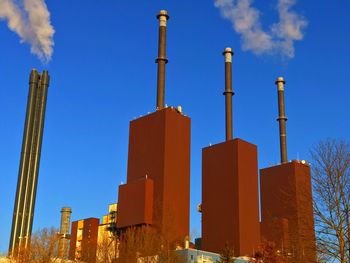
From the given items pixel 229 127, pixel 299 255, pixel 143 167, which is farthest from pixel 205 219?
pixel 299 255

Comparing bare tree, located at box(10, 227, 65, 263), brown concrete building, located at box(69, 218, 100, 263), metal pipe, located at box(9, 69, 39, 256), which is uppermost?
metal pipe, located at box(9, 69, 39, 256)

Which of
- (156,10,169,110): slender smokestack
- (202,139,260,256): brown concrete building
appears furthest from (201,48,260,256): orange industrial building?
(156,10,169,110): slender smokestack

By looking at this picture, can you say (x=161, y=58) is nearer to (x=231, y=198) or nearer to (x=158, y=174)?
(x=158, y=174)

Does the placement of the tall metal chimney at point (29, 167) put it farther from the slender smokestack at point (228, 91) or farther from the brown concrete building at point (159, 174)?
the slender smokestack at point (228, 91)

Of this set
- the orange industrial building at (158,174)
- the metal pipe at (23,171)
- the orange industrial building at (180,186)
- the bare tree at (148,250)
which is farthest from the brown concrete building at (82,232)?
the bare tree at (148,250)

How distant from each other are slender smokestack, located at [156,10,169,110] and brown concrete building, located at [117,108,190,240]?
13.6ft

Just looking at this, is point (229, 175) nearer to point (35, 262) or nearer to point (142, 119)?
point (142, 119)

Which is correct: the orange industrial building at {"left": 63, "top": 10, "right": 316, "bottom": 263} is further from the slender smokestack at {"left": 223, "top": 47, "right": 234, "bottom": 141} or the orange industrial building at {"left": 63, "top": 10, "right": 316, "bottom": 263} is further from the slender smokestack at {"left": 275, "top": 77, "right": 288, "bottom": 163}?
the slender smokestack at {"left": 275, "top": 77, "right": 288, "bottom": 163}

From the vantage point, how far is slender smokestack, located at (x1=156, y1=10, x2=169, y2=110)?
5647 centimetres

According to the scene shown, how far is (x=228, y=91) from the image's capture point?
63844 mm

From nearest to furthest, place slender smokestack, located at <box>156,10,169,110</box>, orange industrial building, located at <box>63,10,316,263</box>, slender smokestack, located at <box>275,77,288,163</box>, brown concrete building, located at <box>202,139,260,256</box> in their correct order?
orange industrial building, located at <box>63,10,316,263</box> < brown concrete building, located at <box>202,139,260,256</box> < slender smokestack, located at <box>156,10,169,110</box> < slender smokestack, located at <box>275,77,288,163</box>

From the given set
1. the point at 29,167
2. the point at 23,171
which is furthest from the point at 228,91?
the point at 23,171

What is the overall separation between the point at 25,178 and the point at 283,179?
33.9 meters

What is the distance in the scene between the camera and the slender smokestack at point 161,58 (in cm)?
5647
